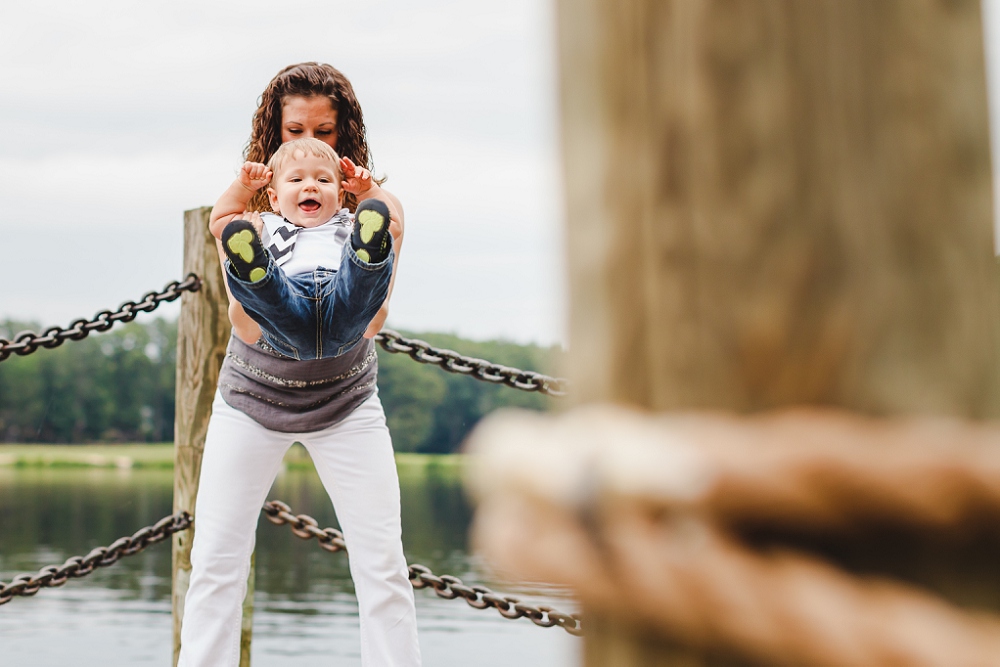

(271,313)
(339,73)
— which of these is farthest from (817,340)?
(339,73)

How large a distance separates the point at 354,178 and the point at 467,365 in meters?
0.66

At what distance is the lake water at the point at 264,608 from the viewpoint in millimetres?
19891

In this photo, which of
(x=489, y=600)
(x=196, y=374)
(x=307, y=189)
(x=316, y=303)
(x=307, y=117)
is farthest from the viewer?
(x=196, y=374)

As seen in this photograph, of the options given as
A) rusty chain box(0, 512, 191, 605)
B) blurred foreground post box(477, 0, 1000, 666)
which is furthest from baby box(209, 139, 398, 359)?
blurred foreground post box(477, 0, 1000, 666)

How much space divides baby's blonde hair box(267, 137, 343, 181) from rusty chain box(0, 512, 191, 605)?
3.21ft

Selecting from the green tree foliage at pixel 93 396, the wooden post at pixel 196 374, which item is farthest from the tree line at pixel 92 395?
the wooden post at pixel 196 374

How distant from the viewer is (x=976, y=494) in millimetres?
391

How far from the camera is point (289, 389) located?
1896 millimetres

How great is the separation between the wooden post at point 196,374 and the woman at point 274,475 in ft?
1.54

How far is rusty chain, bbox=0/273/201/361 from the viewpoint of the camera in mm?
2371

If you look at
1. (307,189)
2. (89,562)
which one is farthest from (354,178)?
(89,562)

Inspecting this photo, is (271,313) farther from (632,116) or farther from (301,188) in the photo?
(632,116)

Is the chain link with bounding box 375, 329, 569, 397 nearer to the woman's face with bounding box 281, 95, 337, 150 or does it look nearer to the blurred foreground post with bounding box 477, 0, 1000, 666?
the woman's face with bounding box 281, 95, 337, 150

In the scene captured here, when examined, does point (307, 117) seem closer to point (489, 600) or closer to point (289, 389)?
point (289, 389)
